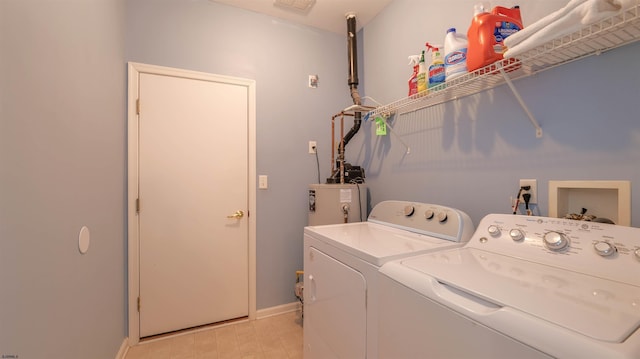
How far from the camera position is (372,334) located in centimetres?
94

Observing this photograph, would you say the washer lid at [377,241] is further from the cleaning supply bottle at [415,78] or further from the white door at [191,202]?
the white door at [191,202]

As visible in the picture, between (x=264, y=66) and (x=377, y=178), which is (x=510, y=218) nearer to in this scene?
(x=377, y=178)

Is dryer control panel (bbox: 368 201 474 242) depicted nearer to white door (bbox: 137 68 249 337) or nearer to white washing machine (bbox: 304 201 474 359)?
white washing machine (bbox: 304 201 474 359)

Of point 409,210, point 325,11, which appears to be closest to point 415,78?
point 409,210

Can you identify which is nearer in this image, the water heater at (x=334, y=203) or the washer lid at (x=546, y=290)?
the washer lid at (x=546, y=290)

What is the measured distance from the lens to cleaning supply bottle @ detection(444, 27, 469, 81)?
3.94 feet

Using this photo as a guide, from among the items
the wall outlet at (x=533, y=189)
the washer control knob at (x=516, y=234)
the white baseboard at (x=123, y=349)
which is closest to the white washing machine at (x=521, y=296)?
the washer control knob at (x=516, y=234)

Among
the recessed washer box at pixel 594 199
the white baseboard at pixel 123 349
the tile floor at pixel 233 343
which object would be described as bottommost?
the tile floor at pixel 233 343

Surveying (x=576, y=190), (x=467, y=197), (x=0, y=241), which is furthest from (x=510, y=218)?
(x=0, y=241)

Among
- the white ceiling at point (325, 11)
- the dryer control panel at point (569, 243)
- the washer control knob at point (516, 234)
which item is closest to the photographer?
the dryer control panel at point (569, 243)

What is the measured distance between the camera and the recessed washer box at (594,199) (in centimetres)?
92

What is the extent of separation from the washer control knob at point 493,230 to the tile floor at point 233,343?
4.84ft

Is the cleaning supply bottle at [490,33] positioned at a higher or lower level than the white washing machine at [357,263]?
higher

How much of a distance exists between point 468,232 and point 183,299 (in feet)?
6.78
